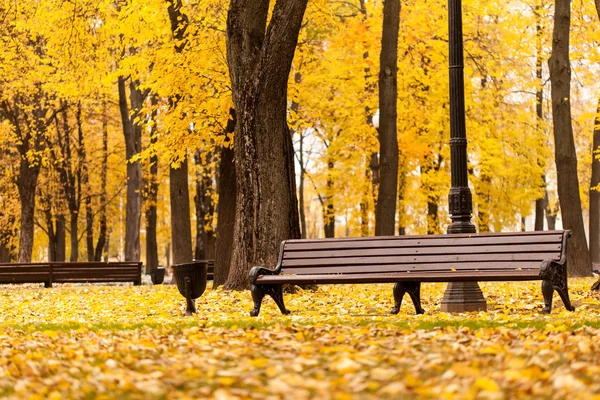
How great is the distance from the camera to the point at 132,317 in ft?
43.8

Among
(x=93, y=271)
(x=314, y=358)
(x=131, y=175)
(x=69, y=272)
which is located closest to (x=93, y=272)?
(x=93, y=271)

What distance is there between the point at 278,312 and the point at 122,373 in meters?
6.79

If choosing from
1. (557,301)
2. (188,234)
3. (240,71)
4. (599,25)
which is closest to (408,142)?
(599,25)

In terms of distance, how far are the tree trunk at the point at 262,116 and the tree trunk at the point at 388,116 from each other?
537 cm

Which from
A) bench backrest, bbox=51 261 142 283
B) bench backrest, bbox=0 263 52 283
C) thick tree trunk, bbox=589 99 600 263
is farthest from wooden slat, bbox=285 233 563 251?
thick tree trunk, bbox=589 99 600 263

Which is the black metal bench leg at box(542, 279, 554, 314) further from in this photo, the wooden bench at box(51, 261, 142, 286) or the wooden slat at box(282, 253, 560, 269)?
the wooden bench at box(51, 261, 142, 286)

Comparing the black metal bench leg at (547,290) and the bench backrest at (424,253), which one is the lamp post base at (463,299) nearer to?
the bench backrest at (424,253)

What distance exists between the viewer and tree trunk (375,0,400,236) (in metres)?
21.1

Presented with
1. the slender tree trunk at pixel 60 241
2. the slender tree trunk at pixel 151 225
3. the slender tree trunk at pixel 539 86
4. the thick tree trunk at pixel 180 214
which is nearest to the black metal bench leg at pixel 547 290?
the thick tree trunk at pixel 180 214

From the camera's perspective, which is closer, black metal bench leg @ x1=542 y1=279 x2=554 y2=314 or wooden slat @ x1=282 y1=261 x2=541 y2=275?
black metal bench leg @ x1=542 y1=279 x2=554 y2=314

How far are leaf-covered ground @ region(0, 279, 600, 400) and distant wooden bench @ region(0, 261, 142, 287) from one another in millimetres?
14432

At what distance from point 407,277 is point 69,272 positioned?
1673 cm

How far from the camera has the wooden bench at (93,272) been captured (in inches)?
1045

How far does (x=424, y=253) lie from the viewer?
490 inches
